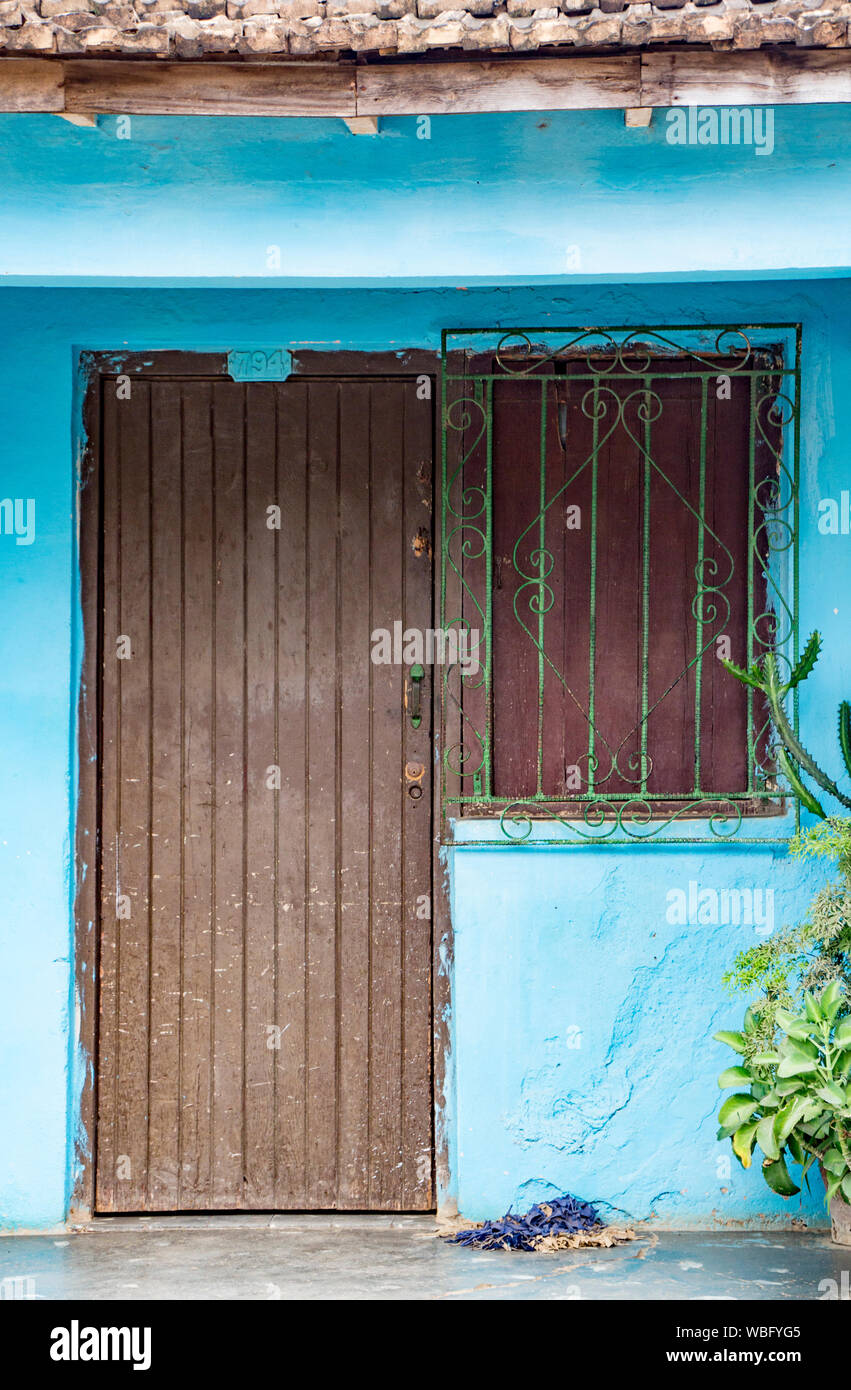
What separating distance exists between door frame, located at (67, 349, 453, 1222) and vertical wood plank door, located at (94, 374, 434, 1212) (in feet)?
0.13

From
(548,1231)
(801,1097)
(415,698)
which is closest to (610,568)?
(415,698)

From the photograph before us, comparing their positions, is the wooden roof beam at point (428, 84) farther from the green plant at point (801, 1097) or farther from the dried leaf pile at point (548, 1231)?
the dried leaf pile at point (548, 1231)

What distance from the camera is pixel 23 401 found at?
4.69 meters

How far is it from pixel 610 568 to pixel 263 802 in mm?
1539

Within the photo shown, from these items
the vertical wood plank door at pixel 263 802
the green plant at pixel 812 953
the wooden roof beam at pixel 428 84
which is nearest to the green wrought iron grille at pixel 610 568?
the vertical wood plank door at pixel 263 802

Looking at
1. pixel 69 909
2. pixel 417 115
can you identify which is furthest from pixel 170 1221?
pixel 417 115

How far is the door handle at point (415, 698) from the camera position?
4727mm

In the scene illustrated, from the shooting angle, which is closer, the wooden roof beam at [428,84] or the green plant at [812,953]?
the wooden roof beam at [428,84]

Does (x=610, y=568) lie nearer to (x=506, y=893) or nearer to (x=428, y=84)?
(x=506, y=893)

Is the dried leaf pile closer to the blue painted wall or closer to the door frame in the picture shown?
the blue painted wall

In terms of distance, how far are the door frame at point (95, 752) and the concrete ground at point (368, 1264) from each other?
27 centimetres

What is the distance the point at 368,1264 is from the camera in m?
4.23

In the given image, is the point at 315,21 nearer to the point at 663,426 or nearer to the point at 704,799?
the point at 663,426

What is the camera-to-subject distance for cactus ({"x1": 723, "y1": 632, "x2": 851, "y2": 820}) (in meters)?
4.18
